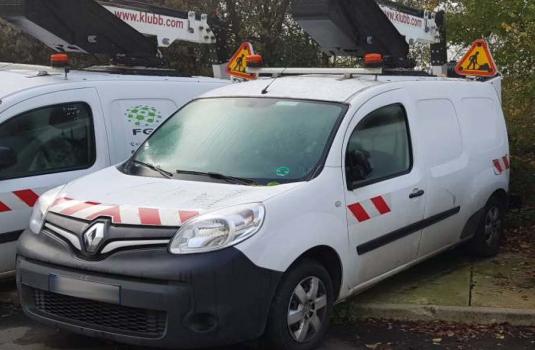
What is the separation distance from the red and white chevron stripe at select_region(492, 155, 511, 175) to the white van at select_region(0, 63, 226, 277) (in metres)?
3.06

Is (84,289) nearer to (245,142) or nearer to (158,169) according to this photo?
(158,169)

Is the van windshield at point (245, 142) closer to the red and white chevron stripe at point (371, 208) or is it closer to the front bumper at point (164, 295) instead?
the red and white chevron stripe at point (371, 208)

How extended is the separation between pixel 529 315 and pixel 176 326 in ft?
8.56

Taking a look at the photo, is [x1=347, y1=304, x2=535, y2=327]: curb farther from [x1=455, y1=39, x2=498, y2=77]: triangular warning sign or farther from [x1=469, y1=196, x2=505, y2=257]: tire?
[x1=455, y1=39, x2=498, y2=77]: triangular warning sign

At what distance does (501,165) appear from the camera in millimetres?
6746

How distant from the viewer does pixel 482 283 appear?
5.82 meters

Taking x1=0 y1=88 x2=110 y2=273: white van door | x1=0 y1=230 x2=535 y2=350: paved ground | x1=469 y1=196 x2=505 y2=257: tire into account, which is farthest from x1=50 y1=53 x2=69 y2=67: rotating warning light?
x1=469 y1=196 x2=505 y2=257: tire

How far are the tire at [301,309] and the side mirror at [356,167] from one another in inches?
24.8

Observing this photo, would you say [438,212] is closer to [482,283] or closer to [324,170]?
[482,283]

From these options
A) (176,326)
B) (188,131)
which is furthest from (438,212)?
(176,326)

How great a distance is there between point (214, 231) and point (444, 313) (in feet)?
6.83

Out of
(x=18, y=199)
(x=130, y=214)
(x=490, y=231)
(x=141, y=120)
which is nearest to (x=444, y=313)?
(x=490, y=231)

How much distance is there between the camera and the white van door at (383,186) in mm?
4676

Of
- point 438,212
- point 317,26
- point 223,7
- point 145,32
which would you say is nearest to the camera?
point 438,212
